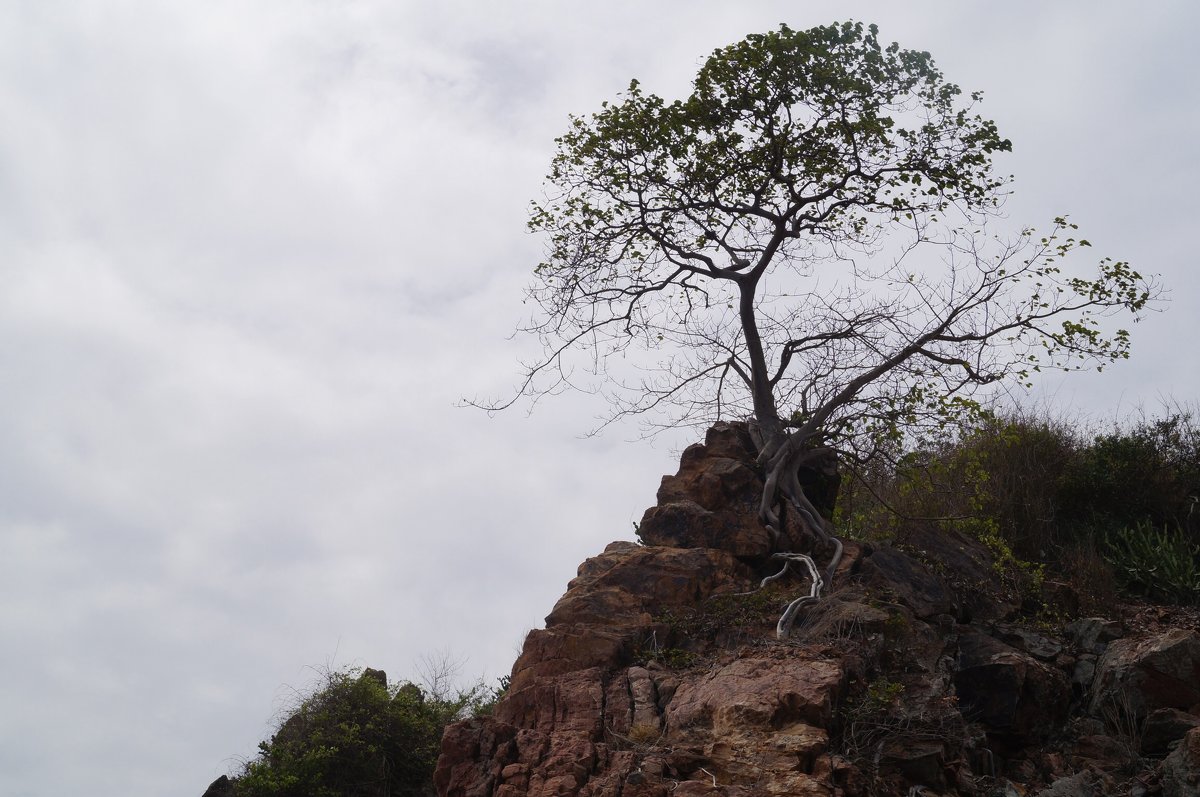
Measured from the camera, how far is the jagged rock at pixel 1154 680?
963 cm

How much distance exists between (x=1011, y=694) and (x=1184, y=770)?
2.05 meters

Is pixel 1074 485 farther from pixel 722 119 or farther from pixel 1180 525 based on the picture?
pixel 722 119

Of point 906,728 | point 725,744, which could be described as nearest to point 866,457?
point 906,728

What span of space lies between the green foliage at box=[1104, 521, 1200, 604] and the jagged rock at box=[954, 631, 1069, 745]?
436cm

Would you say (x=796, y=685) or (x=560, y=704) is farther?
(x=560, y=704)

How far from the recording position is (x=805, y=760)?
7488 mm

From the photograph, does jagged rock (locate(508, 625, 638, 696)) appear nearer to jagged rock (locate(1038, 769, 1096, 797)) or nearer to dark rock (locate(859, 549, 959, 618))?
dark rock (locate(859, 549, 959, 618))

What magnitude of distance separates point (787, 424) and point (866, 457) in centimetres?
115

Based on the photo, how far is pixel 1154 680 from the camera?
973cm

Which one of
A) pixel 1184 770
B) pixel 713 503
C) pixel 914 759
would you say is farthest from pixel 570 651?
pixel 1184 770

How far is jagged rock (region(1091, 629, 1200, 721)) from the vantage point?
9.63m

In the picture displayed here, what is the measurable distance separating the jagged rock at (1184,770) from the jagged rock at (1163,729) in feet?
3.82

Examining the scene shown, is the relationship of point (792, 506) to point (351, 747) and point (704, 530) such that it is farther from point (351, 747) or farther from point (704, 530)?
point (351, 747)

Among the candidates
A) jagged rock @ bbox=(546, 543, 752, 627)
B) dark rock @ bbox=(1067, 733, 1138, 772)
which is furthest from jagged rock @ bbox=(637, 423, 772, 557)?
dark rock @ bbox=(1067, 733, 1138, 772)
